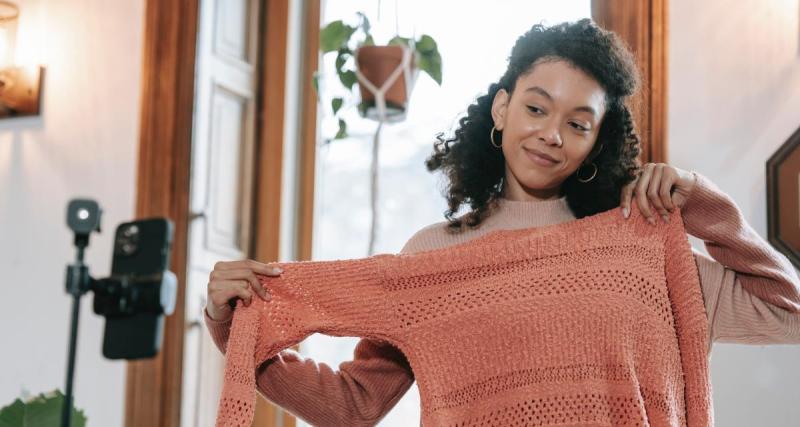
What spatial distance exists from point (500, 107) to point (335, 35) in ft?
3.29

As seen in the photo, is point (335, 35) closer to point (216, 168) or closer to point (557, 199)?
point (216, 168)

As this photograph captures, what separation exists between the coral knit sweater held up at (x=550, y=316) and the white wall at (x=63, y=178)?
1570 millimetres

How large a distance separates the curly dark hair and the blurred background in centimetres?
94

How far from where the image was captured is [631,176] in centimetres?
195

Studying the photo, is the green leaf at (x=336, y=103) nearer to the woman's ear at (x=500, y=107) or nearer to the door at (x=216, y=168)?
the door at (x=216, y=168)

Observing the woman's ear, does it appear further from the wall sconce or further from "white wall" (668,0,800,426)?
the wall sconce

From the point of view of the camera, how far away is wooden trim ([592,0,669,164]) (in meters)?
2.60

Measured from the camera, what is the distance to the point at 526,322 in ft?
5.82

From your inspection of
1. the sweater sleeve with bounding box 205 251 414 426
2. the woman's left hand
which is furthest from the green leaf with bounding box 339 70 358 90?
the woman's left hand

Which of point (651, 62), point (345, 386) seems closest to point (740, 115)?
point (651, 62)

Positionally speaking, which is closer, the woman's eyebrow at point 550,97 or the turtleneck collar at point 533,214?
the woman's eyebrow at point 550,97

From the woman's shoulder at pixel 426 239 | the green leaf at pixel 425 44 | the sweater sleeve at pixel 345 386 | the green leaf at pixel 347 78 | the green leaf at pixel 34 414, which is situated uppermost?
the green leaf at pixel 425 44

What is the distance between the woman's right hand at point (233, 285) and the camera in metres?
1.80

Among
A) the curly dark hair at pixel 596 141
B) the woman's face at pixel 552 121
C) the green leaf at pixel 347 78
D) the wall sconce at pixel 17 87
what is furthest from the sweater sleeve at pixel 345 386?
the wall sconce at pixel 17 87
